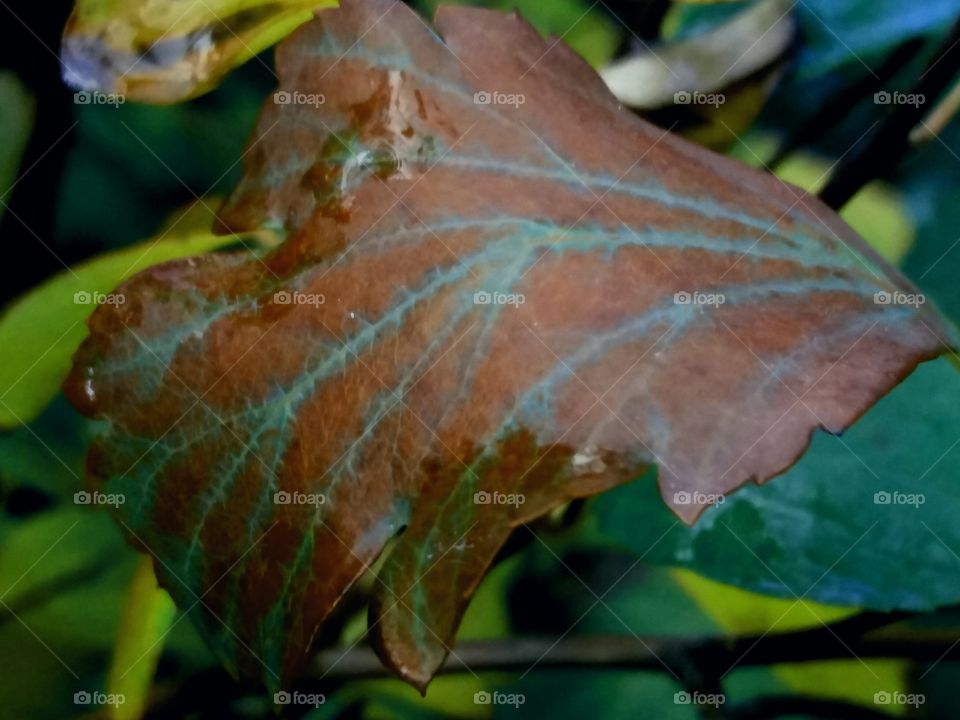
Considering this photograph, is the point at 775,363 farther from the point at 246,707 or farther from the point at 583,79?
the point at 246,707

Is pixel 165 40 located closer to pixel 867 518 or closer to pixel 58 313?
pixel 58 313

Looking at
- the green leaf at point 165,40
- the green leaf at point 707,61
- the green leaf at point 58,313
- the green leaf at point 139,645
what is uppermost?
the green leaf at point 707,61

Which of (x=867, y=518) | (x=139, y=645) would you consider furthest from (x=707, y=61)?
(x=139, y=645)

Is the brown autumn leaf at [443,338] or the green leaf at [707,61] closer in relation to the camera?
the brown autumn leaf at [443,338]

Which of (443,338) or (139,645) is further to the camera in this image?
(139,645)

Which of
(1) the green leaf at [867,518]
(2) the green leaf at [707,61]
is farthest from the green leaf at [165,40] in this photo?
(1) the green leaf at [867,518]

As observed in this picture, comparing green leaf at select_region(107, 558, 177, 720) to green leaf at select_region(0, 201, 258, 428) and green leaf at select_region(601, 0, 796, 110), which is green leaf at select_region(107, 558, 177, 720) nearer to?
green leaf at select_region(0, 201, 258, 428)

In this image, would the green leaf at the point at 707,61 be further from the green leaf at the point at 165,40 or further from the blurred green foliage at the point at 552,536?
the green leaf at the point at 165,40
